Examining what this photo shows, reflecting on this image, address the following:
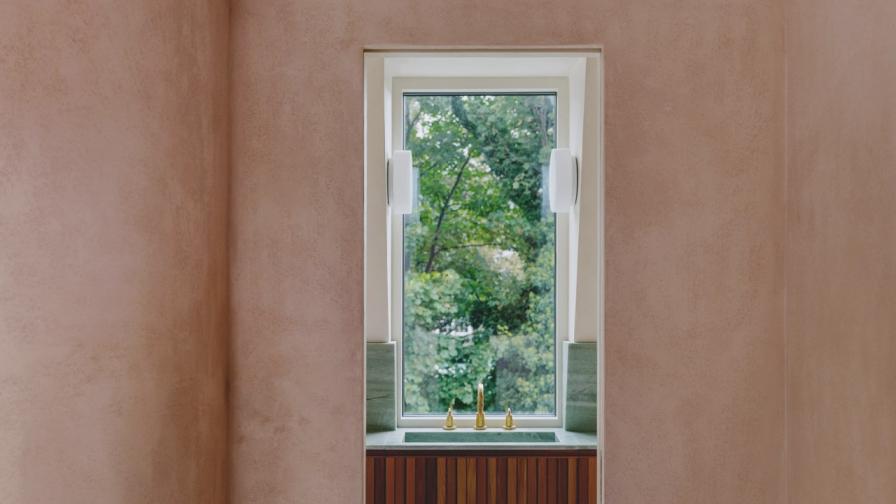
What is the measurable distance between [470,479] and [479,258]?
3.00ft

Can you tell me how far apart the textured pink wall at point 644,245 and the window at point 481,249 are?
1004 mm

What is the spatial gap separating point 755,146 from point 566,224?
3.67ft

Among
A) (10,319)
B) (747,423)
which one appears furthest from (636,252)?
(10,319)

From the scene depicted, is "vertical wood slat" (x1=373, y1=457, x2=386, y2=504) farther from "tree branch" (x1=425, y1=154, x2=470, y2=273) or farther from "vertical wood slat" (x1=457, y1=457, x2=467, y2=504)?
"tree branch" (x1=425, y1=154, x2=470, y2=273)

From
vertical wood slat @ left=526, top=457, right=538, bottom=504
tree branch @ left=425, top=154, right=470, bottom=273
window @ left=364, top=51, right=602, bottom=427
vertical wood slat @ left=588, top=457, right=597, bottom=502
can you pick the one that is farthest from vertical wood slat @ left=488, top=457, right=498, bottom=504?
tree branch @ left=425, top=154, right=470, bottom=273

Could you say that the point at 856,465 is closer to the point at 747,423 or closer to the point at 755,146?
the point at 747,423

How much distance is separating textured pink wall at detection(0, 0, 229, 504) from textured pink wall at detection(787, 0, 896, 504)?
1.54 m

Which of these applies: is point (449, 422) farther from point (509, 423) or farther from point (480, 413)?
point (509, 423)

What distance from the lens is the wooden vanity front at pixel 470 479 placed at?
2.52 m

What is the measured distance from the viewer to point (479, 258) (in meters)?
2.98

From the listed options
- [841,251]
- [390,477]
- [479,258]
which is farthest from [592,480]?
[841,251]

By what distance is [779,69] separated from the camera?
1934mm

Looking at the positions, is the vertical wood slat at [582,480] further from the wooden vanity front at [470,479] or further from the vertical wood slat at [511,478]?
the vertical wood slat at [511,478]

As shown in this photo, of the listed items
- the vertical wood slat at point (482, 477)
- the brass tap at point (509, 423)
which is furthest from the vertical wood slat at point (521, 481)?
the brass tap at point (509, 423)
